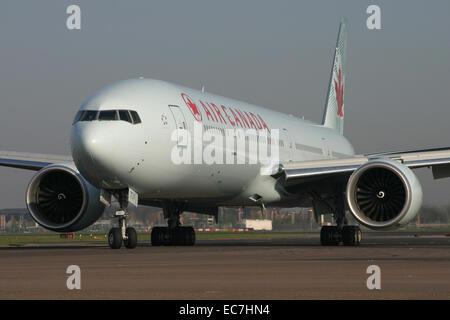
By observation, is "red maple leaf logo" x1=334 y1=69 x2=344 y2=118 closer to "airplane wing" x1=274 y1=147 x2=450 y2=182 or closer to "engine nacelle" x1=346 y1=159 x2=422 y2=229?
"airplane wing" x1=274 y1=147 x2=450 y2=182

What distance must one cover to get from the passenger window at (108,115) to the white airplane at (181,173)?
0.08ft

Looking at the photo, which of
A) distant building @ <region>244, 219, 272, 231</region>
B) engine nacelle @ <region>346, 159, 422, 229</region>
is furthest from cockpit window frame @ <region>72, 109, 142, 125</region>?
distant building @ <region>244, 219, 272, 231</region>

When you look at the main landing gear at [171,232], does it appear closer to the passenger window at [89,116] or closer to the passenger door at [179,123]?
the passenger door at [179,123]

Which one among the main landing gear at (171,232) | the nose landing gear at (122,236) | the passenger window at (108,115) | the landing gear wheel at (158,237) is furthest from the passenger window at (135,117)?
the landing gear wheel at (158,237)

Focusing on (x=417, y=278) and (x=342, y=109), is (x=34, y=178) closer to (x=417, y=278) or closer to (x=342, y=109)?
(x=417, y=278)

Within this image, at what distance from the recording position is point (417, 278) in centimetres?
1134

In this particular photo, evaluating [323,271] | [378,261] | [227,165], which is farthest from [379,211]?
[323,271]

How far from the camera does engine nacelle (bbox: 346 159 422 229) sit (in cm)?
2244

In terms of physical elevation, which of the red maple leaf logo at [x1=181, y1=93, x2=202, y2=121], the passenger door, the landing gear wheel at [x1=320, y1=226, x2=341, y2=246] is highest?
the red maple leaf logo at [x1=181, y1=93, x2=202, y2=121]

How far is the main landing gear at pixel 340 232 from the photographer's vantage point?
86.9ft

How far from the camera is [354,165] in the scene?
24.7 metres

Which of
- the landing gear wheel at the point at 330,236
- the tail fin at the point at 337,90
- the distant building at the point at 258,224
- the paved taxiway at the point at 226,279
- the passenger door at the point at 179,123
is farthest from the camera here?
the distant building at the point at 258,224

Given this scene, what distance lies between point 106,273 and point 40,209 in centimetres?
1200

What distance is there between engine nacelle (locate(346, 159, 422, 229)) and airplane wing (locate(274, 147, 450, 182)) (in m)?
0.77
